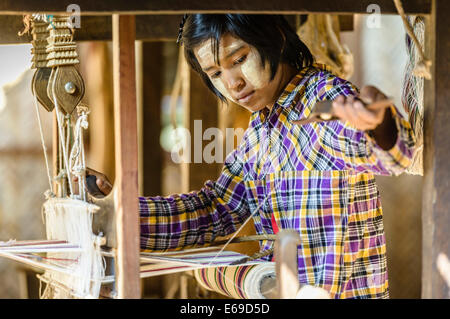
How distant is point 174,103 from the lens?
3.58m

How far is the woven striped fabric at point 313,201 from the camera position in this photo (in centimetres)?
168

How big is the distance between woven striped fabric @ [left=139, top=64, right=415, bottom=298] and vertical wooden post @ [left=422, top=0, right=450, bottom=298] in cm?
20

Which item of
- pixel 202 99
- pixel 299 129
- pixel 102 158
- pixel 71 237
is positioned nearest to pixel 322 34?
pixel 299 129

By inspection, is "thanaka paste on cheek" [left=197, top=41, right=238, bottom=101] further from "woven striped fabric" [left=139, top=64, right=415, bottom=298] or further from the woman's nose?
"woven striped fabric" [left=139, top=64, right=415, bottom=298]

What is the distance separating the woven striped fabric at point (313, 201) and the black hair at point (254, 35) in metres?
0.07

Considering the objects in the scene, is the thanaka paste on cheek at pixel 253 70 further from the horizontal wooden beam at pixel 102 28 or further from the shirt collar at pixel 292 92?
the horizontal wooden beam at pixel 102 28

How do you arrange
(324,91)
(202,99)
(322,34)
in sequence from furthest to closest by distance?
(202,99), (322,34), (324,91)

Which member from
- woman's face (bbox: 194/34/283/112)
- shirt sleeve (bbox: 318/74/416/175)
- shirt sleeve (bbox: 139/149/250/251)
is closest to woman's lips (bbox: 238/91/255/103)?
woman's face (bbox: 194/34/283/112)

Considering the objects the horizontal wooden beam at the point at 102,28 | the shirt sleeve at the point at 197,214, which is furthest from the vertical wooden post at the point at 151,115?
the shirt sleeve at the point at 197,214

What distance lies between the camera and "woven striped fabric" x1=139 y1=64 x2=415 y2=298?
168 cm

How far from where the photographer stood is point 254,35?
175 cm
